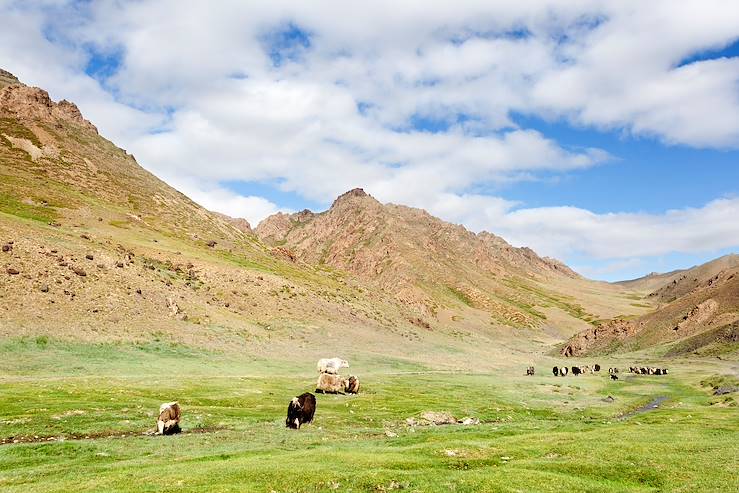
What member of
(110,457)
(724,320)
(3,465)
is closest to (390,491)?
(110,457)

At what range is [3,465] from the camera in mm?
26703

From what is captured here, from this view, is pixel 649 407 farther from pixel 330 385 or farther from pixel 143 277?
pixel 143 277

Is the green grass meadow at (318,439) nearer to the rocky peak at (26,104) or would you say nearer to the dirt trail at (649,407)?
the dirt trail at (649,407)

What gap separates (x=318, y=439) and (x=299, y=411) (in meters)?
4.92

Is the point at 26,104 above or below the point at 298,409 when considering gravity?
above

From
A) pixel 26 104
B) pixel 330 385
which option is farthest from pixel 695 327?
pixel 26 104

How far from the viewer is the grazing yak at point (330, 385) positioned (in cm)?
6319

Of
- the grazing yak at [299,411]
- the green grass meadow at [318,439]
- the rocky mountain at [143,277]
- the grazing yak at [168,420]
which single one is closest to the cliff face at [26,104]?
the rocky mountain at [143,277]

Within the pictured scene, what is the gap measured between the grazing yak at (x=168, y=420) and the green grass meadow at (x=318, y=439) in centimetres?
118

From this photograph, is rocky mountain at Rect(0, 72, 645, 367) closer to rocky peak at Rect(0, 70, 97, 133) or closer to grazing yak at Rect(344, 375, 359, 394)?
rocky peak at Rect(0, 70, 97, 133)

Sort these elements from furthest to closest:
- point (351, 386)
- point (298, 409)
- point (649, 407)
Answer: point (649, 407) < point (351, 386) < point (298, 409)

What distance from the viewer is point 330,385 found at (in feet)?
208

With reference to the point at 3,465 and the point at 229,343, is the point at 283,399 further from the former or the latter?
the point at 229,343

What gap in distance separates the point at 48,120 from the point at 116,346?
505 feet
